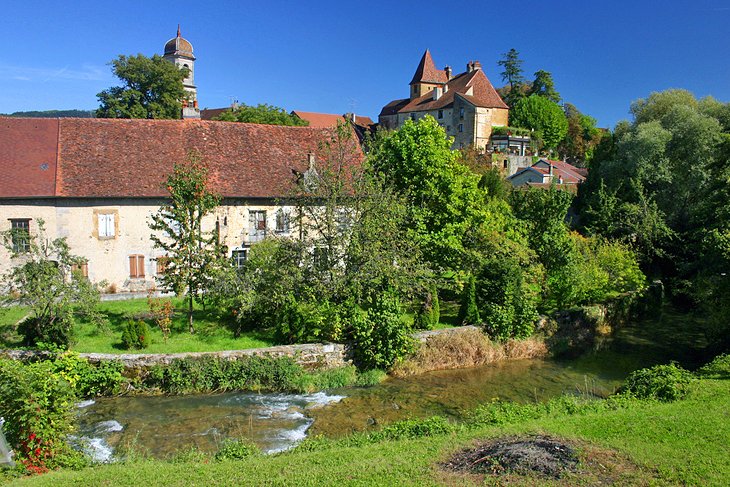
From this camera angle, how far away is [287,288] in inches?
887

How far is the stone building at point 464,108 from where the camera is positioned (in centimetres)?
7262

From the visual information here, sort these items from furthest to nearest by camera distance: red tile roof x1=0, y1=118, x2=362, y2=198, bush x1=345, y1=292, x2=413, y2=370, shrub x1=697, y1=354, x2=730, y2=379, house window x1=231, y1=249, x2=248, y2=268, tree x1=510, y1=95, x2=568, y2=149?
tree x1=510, y1=95, x2=568, y2=149 → house window x1=231, y1=249, x2=248, y2=268 → red tile roof x1=0, y1=118, x2=362, y2=198 → bush x1=345, y1=292, x2=413, y2=370 → shrub x1=697, y1=354, x2=730, y2=379

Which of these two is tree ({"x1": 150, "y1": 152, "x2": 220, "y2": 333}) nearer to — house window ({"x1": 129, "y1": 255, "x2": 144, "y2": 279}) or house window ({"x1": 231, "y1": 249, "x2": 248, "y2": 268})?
house window ({"x1": 129, "y1": 255, "x2": 144, "y2": 279})

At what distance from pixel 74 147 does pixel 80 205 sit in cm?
365

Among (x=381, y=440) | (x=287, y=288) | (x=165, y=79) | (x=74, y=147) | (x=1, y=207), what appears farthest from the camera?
(x=165, y=79)

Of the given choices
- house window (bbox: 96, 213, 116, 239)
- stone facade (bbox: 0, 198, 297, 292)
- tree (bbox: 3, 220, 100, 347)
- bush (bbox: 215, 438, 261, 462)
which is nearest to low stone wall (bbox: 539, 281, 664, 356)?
stone facade (bbox: 0, 198, 297, 292)

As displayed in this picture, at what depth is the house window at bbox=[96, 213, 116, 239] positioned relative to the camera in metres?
27.9

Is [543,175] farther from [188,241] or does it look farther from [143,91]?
[188,241]

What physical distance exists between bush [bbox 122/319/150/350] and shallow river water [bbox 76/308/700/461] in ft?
7.51

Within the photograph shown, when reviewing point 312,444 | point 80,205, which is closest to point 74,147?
point 80,205

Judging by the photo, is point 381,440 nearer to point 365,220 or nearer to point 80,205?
point 365,220

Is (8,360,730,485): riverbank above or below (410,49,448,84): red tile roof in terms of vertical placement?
below

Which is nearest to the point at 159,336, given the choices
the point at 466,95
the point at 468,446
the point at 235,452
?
the point at 235,452

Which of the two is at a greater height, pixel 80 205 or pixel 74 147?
pixel 74 147
